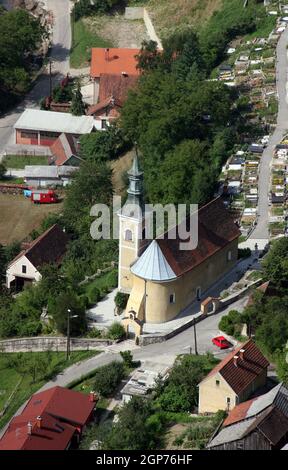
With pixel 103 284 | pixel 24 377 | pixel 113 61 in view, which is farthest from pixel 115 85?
pixel 24 377

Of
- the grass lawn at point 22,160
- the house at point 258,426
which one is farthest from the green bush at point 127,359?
the grass lawn at point 22,160

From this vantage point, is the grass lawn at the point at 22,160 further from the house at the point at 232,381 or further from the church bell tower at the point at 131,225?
the house at the point at 232,381

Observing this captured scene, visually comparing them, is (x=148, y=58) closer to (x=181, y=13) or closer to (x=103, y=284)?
(x=181, y=13)

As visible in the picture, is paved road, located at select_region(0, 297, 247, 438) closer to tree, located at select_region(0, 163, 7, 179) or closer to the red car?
the red car

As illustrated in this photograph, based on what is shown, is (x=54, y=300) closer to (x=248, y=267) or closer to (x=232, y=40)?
(x=248, y=267)

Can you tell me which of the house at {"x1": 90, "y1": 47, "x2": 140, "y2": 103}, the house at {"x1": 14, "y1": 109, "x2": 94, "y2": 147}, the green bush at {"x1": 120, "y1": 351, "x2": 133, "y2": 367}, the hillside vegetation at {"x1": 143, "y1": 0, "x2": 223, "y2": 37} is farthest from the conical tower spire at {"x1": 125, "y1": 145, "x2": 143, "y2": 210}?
the hillside vegetation at {"x1": 143, "y1": 0, "x2": 223, "y2": 37}
